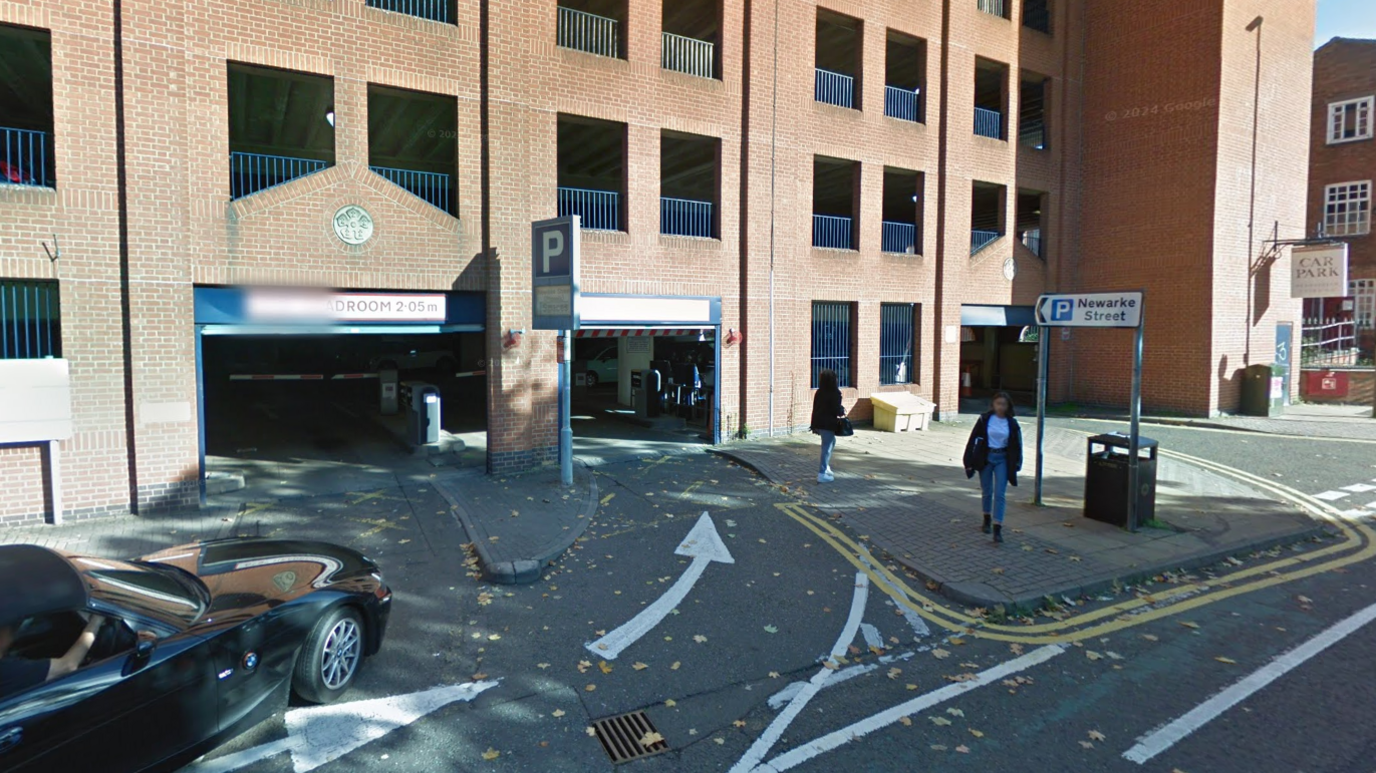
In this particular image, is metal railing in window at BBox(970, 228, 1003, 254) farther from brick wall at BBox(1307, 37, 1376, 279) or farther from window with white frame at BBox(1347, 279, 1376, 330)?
window with white frame at BBox(1347, 279, 1376, 330)

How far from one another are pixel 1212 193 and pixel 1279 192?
365 cm

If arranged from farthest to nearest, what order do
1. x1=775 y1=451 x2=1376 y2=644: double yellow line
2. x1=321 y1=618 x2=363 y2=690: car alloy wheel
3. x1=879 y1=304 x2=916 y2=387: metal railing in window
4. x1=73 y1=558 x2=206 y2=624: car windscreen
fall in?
x1=879 y1=304 x2=916 y2=387: metal railing in window < x1=775 y1=451 x2=1376 y2=644: double yellow line < x1=321 y1=618 x2=363 y2=690: car alloy wheel < x1=73 y1=558 x2=206 y2=624: car windscreen

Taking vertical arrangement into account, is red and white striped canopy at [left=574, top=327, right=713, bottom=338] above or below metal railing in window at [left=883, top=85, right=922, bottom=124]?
below

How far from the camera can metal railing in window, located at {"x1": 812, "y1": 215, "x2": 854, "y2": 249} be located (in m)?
16.9

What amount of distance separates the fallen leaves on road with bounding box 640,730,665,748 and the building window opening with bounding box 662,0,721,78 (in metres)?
12.6

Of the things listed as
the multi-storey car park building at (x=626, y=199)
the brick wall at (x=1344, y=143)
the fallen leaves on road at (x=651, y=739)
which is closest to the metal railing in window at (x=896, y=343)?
the multi-storey car park building at (x=626, y=199)

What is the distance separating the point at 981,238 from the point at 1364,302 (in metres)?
21.1

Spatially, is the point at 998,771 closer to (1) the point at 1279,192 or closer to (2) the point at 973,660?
(2) the point at 973,660

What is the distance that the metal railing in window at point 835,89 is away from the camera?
16.6m

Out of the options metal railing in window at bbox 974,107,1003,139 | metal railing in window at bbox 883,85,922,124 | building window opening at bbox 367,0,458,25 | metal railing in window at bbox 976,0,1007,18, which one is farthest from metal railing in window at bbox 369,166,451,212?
metal railing in window at bbox 976,0,1007,18

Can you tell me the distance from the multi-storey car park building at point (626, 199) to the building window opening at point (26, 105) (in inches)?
5.0

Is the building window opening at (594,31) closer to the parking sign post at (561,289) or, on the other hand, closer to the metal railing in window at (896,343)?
the parking sign post at (561,289)

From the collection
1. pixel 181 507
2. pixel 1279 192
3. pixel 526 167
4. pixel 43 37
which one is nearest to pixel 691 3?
pixel 526 167

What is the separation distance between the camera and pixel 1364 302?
29.2m
